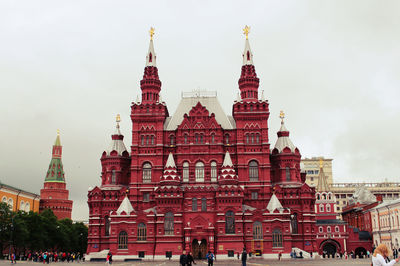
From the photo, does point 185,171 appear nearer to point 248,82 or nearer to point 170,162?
point 170,162

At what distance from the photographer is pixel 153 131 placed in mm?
75875

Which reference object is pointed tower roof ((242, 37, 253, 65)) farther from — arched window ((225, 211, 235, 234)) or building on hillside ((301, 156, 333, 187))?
building on hillside ((301, 156, 333, 187))

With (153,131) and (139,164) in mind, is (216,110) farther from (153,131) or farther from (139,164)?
(139,164)

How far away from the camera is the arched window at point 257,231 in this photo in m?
67.8

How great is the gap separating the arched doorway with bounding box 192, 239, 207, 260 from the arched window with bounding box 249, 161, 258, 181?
47.0 feet

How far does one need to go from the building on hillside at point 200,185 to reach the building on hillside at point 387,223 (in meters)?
23.6

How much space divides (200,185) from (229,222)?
8163mm

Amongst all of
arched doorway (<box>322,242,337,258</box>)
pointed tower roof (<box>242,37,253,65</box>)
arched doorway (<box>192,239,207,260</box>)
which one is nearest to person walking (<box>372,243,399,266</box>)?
arched doorway (<box>192,239,207,260</box>)

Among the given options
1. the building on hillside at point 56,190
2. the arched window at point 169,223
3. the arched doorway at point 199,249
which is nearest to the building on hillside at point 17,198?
the building on hillside at point 56,190

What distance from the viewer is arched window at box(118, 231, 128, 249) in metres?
67.9

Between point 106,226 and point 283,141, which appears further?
point 283,141

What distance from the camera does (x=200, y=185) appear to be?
71750mm

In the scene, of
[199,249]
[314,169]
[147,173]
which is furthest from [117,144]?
[314,169]

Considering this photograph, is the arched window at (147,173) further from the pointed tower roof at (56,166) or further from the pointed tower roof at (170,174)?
the pointed tower roof at (56,166)
